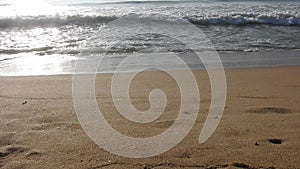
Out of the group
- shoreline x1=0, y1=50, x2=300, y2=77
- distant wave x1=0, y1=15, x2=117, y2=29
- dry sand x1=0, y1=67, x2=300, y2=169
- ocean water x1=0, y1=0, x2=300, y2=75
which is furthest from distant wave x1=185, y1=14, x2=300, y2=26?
dry sand x1=0, y1=67, x2=300, y2=169

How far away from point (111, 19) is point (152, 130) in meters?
11.9

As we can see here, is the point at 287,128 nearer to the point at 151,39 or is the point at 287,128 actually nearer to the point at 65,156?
the point at 65,156


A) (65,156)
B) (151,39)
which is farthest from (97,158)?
(151,39)

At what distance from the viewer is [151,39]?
997 cm

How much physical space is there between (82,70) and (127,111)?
3.05 m

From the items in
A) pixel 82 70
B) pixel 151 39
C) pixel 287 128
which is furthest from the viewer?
pixel 151 39

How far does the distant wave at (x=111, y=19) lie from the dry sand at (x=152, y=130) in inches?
351

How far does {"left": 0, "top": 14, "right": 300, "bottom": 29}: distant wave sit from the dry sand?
8912 mm

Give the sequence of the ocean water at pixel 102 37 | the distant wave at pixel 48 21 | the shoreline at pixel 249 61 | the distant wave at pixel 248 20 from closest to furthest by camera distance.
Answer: the shoreline at pixel 249 61, the ocean water at pixel 102 37, the distant wave at pixel 48 21, the distant wave at pixel 248 20

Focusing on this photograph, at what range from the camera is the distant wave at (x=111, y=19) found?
13516 mm

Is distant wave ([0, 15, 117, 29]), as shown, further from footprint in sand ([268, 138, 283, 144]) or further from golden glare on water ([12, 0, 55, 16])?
footprint in sand ([268, 138, 283, 144])

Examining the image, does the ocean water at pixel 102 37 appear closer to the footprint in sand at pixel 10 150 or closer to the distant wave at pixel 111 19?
the distant wave at pixel 111 19

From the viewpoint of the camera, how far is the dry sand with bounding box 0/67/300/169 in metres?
2.48

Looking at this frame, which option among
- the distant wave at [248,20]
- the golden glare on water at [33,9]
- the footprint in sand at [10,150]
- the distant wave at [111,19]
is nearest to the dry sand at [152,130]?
the footprint in sand at [10,150]
